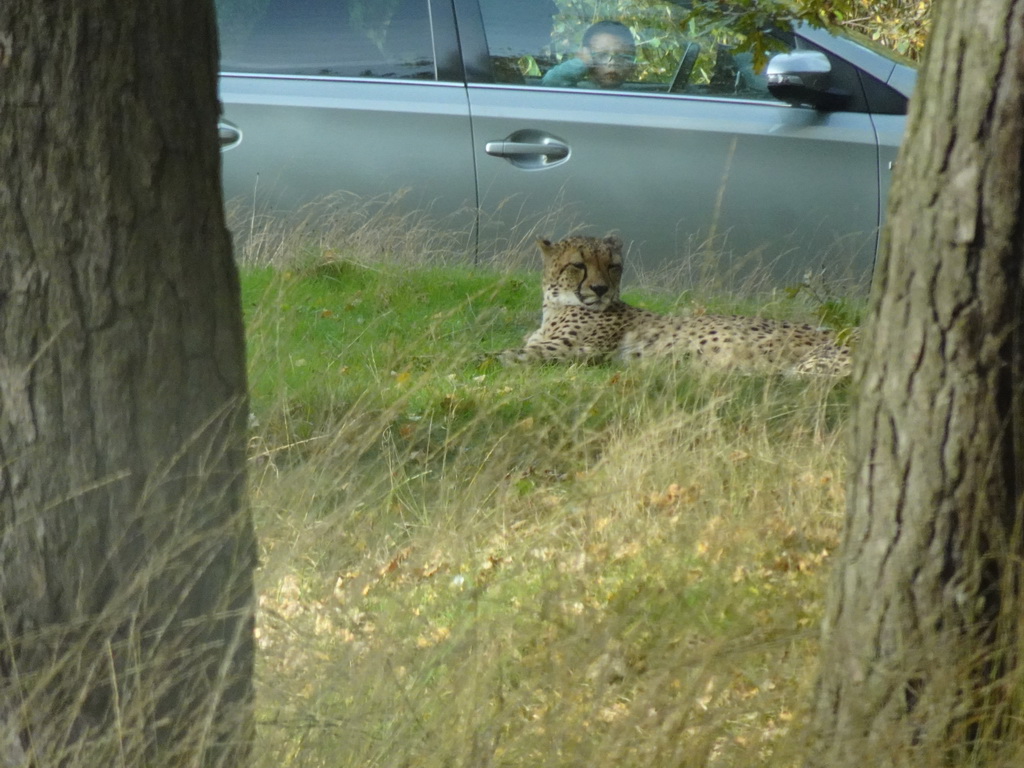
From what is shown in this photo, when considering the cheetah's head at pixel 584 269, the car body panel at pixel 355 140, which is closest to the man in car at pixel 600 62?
the car body panel at pixel 355 140

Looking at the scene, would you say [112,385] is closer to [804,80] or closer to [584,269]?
[584,269]

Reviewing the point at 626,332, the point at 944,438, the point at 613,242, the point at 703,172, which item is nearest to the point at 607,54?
the point at 703,172

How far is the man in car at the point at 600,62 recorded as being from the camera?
712 centimetres

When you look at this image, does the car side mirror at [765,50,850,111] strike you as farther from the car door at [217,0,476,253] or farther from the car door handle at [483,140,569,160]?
the car door at [217,0,476,253]

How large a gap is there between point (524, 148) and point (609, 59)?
0.67 meters

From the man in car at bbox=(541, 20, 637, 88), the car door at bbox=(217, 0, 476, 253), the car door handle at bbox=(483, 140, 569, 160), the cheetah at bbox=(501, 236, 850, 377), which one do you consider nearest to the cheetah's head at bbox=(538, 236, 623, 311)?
the cheetah at bbox=(501, 236, 850, 377)

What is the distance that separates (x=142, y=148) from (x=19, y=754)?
1120 mm

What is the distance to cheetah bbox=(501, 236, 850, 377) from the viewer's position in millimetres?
5668

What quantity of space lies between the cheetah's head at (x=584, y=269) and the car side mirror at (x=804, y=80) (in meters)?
1.12

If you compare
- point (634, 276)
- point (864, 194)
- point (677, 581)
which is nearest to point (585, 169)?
point (634, 276)

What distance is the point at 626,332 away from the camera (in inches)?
257

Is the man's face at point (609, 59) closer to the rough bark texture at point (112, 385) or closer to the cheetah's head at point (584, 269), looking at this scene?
the cheetah's head at point (584, 269)

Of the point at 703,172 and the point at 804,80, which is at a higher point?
the point at 804,80

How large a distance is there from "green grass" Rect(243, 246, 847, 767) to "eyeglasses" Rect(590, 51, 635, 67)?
1.86 m
